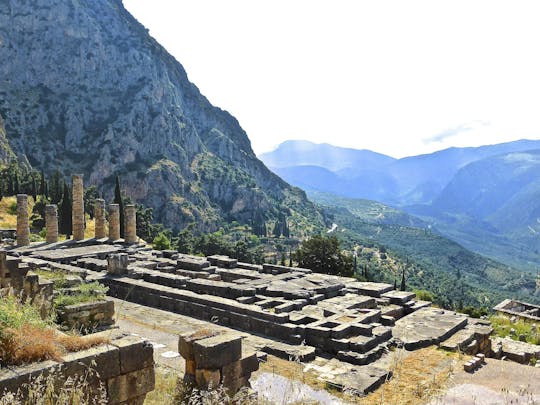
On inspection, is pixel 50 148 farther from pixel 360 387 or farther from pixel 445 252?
pixel 445 252

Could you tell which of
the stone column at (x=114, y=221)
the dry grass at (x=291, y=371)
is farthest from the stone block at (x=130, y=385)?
the stone column at (x=114, y=221)

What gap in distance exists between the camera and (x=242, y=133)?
16475 centimetres

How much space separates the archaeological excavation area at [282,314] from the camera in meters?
8.93

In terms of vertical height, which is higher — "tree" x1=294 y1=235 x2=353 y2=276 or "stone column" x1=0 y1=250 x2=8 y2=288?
"stone column" x1=0 y1=250 x2=8 y2=288

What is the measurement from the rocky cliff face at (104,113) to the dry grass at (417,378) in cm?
8289

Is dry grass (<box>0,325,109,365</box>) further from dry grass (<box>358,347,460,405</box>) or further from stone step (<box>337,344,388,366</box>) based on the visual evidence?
stone step (<box>337,344,388,366</box>)

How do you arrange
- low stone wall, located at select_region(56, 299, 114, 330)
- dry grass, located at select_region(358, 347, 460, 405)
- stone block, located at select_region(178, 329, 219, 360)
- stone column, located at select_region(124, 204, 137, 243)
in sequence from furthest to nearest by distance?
1. stone column, located at select_region(124, 204, 137, 243)
2. low stone wall, located at select_region(56, 299, 114, 330)
3. dry grass, located at select_region(358, 347, 460, 405)
4. stone block, located at select_region(178, 329, 219, 360)

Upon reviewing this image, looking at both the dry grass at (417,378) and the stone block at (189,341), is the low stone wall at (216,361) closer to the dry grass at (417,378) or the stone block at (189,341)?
the stone block at (189,341)

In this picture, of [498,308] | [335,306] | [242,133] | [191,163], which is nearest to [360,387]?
[335,306]

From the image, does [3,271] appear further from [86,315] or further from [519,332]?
[519,332]

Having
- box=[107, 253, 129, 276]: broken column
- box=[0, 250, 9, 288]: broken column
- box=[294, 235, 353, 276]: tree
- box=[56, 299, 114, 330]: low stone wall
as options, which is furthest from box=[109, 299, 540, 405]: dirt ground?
box=[294, 235, 353, 276]: tree

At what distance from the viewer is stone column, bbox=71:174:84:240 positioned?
3197cm

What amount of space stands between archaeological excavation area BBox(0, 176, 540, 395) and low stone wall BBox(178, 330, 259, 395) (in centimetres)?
2

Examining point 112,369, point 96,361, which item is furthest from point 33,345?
point 112,369
